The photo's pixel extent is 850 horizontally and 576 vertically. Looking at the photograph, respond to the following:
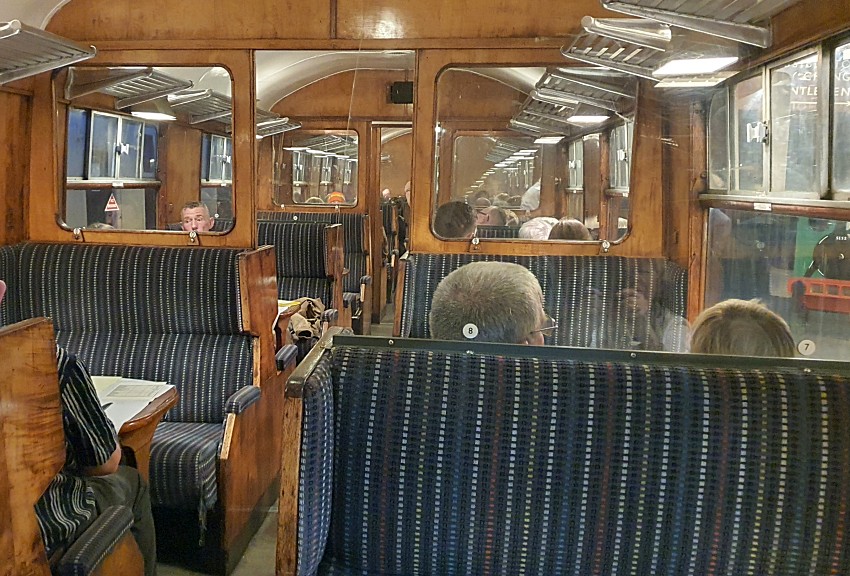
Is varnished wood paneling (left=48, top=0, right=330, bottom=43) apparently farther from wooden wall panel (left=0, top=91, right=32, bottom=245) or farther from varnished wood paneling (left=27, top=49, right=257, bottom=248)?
wooden wall panel (left=0, top=91, right=32, bottom=245)

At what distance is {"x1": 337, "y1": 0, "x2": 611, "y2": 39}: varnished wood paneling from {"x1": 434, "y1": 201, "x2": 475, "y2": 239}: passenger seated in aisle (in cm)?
72

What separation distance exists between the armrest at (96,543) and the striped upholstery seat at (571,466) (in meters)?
0.65

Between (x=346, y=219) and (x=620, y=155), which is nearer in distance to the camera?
(x=620, y=155)

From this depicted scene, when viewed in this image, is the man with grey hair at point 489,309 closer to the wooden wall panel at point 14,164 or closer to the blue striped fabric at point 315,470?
the blue striped fabric at point 315,470

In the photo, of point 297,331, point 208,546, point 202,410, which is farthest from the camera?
point 297,331

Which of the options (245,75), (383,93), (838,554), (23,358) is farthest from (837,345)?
(383,93)

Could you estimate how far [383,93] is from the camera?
22.9 feet

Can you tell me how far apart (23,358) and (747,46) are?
2271mm

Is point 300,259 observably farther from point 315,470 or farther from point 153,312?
point 315,470

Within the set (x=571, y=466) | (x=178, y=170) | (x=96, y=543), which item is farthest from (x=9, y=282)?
(x=571, y=466)

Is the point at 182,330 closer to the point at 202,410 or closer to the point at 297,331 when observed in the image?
the point at 202,410

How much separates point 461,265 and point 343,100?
4267 millimetres

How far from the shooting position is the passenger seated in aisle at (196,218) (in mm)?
3482

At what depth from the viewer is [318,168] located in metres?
7.16
